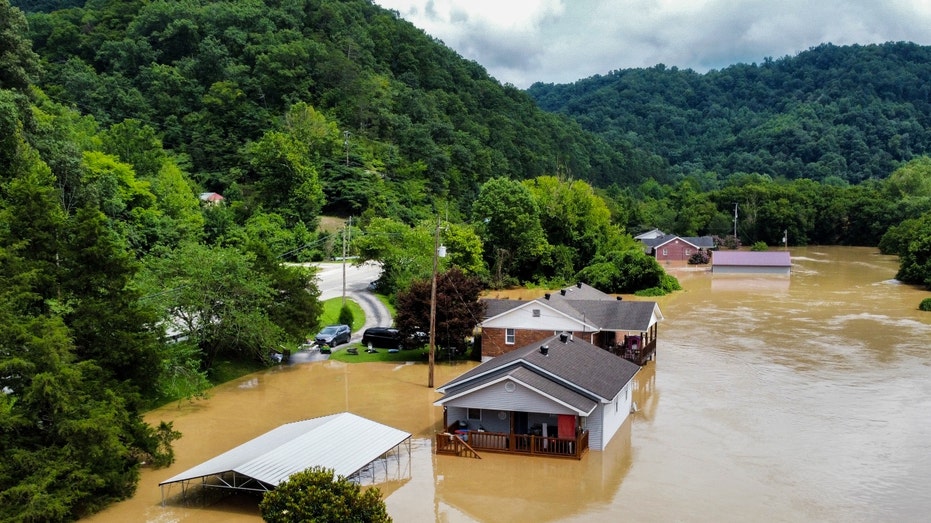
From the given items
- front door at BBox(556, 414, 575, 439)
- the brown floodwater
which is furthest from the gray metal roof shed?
front door at BBox(556, 414, 575, 439)

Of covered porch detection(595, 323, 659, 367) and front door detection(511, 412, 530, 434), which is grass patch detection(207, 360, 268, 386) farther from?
covered porch detection(595, 323, 659, 367)

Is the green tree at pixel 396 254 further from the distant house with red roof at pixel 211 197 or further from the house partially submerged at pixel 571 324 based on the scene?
the distant house with red roof at pixel 211 197

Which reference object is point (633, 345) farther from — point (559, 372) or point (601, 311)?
point (559, 372)

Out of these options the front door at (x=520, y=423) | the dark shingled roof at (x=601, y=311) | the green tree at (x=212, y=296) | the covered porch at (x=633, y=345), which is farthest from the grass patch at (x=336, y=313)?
the front door at (x=520, y=423)

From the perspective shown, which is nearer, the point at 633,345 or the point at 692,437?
the point at 692,437

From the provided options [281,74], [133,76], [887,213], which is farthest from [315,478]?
[887,213]

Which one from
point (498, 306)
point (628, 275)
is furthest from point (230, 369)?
point (628, 275)
